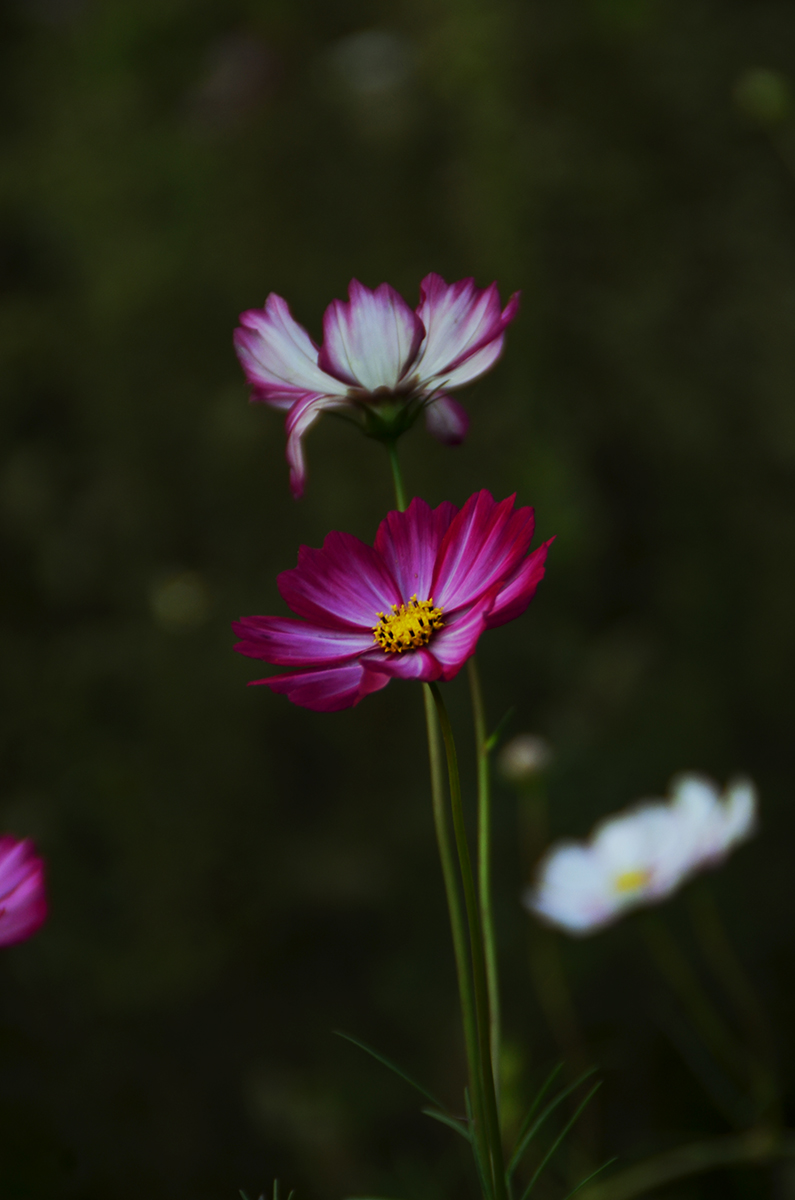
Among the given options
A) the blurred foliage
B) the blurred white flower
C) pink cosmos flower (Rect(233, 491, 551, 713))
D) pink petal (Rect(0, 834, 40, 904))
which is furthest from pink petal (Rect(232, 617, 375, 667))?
the blurred foliage

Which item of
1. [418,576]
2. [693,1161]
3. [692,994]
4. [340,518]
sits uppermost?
[340,518]

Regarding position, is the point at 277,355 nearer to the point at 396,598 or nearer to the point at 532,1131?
the point at 396,598

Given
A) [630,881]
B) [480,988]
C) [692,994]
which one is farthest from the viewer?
[692,994]

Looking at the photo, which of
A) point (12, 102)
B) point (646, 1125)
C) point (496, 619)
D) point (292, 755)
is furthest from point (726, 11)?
point (646, 1125)

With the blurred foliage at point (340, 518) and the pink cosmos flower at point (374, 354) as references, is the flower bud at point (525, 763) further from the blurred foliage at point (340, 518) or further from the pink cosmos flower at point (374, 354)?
the pink cosmos flower at point (374, 354)

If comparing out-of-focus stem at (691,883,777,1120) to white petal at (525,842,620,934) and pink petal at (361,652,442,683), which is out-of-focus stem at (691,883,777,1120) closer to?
white petal at (525,842,620,934)

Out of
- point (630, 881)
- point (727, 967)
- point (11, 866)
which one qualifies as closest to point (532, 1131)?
point (11, 866)

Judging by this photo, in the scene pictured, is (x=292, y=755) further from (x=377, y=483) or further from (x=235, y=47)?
(x=235, y=47)
